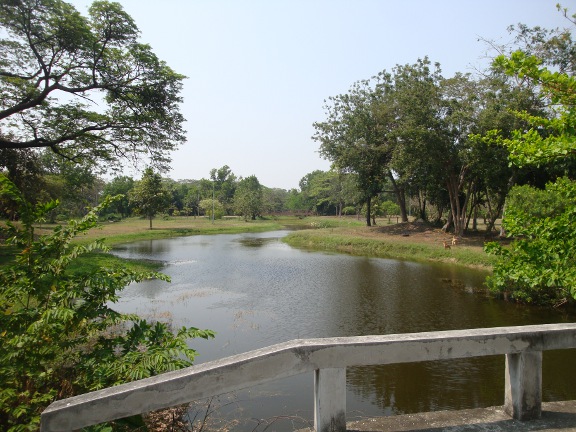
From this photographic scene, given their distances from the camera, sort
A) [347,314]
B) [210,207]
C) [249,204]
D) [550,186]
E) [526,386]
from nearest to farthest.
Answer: [526,386]
[550,186]
[347,314]
[249,204]
[210,207]

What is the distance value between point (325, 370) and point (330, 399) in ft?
0.70

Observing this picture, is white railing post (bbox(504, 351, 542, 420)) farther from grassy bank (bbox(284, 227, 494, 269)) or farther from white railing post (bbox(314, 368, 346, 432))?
grassy bank (bbox(284, 227, 494, 269))

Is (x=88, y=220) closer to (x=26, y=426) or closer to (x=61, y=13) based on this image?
(x=26, y=426)

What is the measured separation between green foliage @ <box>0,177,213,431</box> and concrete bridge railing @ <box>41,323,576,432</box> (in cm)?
116

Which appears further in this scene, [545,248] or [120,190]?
[120,190]

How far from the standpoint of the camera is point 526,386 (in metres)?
3.05

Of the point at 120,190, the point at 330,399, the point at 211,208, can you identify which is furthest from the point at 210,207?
the point at 330,399

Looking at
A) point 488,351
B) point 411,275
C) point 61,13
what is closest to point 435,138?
point 411,275

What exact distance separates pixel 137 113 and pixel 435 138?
18258mm

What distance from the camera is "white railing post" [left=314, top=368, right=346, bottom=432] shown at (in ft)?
9.07

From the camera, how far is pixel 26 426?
3141 mm

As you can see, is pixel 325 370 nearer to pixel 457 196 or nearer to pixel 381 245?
pixel 381 245

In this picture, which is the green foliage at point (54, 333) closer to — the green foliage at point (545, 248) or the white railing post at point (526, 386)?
the white railing post at point (526, 386)

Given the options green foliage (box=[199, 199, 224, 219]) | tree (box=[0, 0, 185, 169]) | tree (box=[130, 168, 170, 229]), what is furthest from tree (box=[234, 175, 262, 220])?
tree (box=[0, 0, 185, 169])
